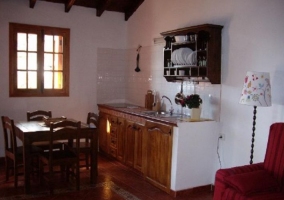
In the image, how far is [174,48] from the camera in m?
4.70

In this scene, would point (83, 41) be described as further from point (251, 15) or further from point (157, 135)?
point (251, 15)

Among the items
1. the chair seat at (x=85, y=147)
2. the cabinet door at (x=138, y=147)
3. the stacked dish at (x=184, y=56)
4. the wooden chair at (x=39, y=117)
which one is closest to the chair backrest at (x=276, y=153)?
the stacked dish at (x=184, y=56)

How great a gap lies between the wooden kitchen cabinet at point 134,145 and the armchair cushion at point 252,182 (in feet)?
6.30

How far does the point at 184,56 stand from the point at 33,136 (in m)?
2.12

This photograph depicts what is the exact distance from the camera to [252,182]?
111 inches

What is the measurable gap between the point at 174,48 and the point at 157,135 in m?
1.26

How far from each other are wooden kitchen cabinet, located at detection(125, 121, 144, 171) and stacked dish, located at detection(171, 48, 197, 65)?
1.02 m

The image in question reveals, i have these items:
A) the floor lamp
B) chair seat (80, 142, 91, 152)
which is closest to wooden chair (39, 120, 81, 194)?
chair seat (80, 142, 91, 152)

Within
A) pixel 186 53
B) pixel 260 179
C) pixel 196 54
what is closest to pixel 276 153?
pixel 260 179

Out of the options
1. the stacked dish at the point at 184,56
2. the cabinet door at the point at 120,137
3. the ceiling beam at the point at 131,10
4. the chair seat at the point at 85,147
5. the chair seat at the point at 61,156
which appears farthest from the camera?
the ceiling beam at the point at 131,10

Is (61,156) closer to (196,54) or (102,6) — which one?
(196,54)

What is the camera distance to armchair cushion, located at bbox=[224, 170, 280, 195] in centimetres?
279

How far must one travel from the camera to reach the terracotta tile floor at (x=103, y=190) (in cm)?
395

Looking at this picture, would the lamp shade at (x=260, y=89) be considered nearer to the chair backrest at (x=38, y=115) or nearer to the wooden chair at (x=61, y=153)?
the wooden chair at (x=61, y=153)
